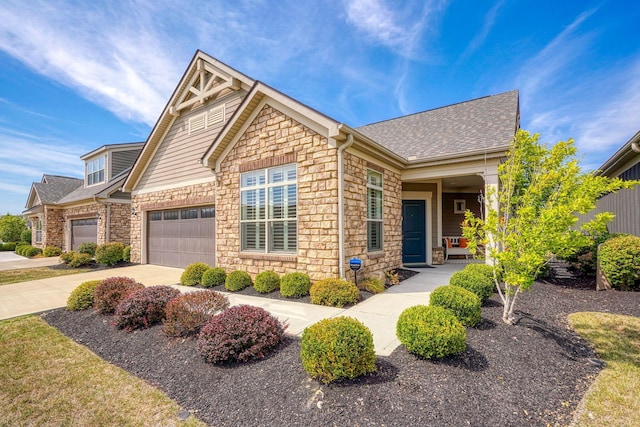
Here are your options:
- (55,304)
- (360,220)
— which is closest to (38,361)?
(55,304)

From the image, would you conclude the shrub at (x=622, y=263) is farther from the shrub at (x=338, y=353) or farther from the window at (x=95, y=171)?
the window at (x=95, y=171)

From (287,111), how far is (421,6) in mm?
4747

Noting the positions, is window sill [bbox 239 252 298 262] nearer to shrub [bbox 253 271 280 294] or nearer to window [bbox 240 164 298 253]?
window [bbox 240 164 298 253]

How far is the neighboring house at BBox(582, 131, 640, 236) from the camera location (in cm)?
756

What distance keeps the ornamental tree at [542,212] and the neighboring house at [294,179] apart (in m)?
2.93

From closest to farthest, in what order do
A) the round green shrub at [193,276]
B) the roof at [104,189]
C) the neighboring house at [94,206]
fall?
the round green shrub at [193,276]
the roof at [104,189]
the neighboring house at [94,206]

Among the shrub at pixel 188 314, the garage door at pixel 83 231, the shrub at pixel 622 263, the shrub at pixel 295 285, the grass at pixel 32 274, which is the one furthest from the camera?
Answer: the garage door at pixel 83 231

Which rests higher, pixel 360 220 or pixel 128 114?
pixel 128 114

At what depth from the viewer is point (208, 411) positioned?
2781mm

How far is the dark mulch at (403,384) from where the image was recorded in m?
2.50

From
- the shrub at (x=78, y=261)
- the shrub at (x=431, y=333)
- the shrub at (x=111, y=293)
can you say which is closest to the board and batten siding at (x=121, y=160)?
the shrub at (x=78, y=261)

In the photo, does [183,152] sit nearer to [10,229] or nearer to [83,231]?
[83,231]

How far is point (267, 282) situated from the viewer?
6836 millimetres

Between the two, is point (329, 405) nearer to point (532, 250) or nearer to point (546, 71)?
point (532, 250)
